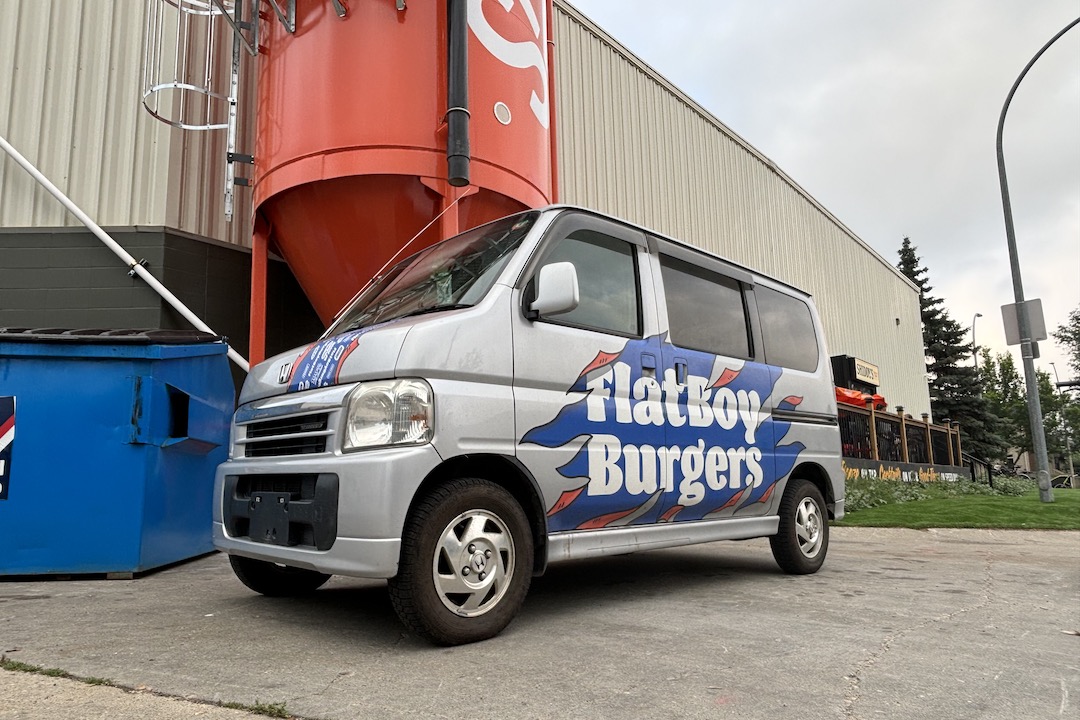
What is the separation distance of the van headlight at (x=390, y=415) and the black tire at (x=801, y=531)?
322 centimetres

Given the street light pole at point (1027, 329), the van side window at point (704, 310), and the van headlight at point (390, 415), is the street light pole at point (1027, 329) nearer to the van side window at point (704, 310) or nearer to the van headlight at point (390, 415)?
the van side window at point (704, 310)

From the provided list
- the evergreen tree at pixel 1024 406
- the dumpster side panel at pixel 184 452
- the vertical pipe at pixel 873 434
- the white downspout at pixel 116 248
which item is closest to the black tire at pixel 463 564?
the dumpster side panel at pixel 184 452

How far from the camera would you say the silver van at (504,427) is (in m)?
3.16

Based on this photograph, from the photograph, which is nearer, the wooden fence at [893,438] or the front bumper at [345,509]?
the front bumper at [345,509]

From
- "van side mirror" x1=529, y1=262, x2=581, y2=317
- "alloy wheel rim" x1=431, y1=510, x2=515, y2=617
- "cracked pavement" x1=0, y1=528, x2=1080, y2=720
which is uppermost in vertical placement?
"van side mirror" x1=529, y1=262, x2=581, y2=317

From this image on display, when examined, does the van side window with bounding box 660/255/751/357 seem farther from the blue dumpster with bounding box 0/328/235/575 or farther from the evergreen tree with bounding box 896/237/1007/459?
the evergreen tree with bounding box 896/237/1007/459

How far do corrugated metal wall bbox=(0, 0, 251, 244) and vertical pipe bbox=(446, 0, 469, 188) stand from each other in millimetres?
3969

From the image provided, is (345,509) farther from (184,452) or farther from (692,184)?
(692,184)

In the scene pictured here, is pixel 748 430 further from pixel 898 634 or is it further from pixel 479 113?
pixel 479 113

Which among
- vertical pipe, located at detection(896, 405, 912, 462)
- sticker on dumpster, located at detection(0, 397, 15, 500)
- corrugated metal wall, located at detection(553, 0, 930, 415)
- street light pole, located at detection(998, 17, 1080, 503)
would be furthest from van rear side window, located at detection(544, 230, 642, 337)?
vertical pipe, located at detection(896, 405, 912, 462)

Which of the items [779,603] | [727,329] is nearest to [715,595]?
[779,603]

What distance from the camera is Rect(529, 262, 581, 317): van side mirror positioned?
11.7 feet

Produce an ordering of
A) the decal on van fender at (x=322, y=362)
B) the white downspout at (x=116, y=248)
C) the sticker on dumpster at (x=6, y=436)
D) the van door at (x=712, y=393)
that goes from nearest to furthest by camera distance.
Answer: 1. the decal on van fender at (x=322, y=362)
2. the van door at (x=712, y=393)
3. the sticker on dumpster at (x=6, y=436)
4. the white downspout at (x=116, y=248)

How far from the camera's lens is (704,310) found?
493cm
